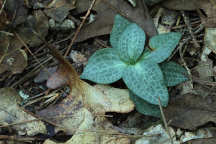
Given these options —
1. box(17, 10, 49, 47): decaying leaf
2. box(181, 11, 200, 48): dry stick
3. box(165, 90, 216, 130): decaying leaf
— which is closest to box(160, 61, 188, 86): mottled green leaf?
box(165, 90, 216, 130): decaying leaf

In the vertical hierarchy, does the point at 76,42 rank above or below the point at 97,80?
above

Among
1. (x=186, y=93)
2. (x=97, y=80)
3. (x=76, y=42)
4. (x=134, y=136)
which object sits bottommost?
(x=134, y=136)

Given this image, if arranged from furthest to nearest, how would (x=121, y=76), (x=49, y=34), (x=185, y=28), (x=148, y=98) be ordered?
(x=49, y=34) < (x=185, y=28) < (x=121, y=76) < (x=148, y=98)

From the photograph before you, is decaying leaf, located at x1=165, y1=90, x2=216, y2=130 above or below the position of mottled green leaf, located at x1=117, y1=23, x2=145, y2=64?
below

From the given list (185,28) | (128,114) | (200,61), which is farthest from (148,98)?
(185,28)

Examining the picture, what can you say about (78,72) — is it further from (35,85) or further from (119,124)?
(119,124)

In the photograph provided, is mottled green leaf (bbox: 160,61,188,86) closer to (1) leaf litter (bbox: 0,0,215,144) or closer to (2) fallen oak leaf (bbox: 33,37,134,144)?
(1) leaf litter (bbox: 0,0,215,144)

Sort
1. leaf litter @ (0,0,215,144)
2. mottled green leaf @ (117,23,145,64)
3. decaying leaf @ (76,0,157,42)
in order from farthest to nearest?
decaying leaf @ (76,0,157,42) → mottled green leaf @ (117,23,145,64) → leaf litter @ (0,0,215,144)
